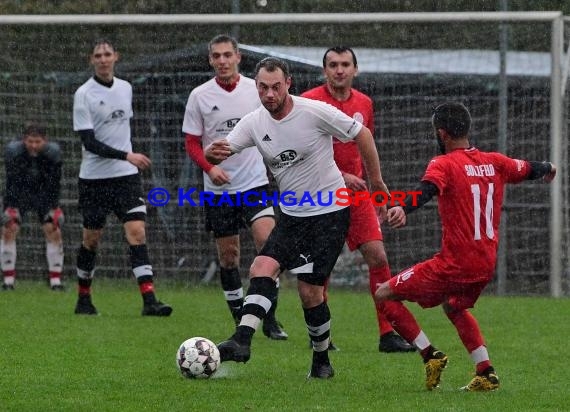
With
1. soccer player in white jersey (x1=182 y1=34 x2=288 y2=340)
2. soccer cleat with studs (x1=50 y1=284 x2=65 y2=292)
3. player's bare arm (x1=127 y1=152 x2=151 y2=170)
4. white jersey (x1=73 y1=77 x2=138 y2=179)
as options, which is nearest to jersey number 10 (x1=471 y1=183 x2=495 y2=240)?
soccer player in white jersey (x1=182 y1=34 x2=288 y2=340)

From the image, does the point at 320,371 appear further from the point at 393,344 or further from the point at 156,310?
the point at 156,310

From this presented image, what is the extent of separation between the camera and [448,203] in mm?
7285

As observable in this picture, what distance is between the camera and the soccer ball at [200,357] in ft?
24.6

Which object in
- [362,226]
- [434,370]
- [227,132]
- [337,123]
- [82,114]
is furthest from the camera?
[82,114]

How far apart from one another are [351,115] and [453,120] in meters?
2.17

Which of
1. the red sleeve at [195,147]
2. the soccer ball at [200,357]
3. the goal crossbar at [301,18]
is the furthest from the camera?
the goal crossbar at [301,18]

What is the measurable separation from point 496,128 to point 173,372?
7.60 meters

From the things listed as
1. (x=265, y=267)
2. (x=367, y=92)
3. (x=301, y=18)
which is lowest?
(x=265, y=267)

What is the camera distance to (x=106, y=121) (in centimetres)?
1187

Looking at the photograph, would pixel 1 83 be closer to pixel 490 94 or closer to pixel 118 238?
pixel 118 238

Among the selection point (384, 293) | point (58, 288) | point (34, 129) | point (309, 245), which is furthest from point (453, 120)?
point (58, 288)

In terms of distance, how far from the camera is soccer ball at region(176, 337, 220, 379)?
751 cm

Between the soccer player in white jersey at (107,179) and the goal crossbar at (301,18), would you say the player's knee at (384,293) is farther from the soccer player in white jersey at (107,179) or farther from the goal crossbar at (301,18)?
the goal crossbar at (301,18)

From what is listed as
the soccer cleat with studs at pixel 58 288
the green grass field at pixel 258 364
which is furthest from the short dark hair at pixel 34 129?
the green grass field at pixel 258 364
